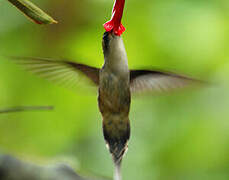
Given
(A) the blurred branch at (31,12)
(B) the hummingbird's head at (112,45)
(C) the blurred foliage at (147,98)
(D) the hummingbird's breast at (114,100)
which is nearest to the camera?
(A) the blurred branch at (31,12)

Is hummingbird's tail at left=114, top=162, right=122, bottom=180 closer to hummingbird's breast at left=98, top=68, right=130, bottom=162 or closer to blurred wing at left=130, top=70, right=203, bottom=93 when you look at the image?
hummingbird's breast at left=98, top=68, right=130, bottom=162

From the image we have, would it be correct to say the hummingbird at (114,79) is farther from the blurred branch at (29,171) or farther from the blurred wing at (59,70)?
the blurred branch at (29,171)

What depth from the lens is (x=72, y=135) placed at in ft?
8.84

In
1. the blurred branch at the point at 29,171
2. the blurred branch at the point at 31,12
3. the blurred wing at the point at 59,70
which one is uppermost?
the blurred branch at the point at 31,12

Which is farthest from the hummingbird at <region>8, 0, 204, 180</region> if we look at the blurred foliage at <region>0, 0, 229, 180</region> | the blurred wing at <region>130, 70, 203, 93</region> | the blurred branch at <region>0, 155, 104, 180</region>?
the blurred foliage at <region>0, 0, 229, 180</region>

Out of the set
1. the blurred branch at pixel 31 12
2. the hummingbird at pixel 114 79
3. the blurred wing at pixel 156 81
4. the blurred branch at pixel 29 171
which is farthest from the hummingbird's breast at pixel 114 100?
the blurred branch at pixel 31 12

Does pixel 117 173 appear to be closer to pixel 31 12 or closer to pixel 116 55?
pixel 116 55

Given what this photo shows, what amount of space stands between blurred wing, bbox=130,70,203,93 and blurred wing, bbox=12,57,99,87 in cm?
13

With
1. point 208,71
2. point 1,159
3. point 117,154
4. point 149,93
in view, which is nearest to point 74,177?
A: point 1,159

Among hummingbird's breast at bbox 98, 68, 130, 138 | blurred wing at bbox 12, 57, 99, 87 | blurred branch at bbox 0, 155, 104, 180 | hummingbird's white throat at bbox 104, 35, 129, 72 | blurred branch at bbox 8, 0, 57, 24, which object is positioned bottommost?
blurred branch at bbox 0, 155, 104, 180

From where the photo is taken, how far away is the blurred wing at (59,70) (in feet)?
4.14

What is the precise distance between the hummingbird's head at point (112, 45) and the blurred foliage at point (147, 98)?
1.29 meters

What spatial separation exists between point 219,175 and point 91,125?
0.81 m

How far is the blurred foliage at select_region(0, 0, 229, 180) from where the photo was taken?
247cm
